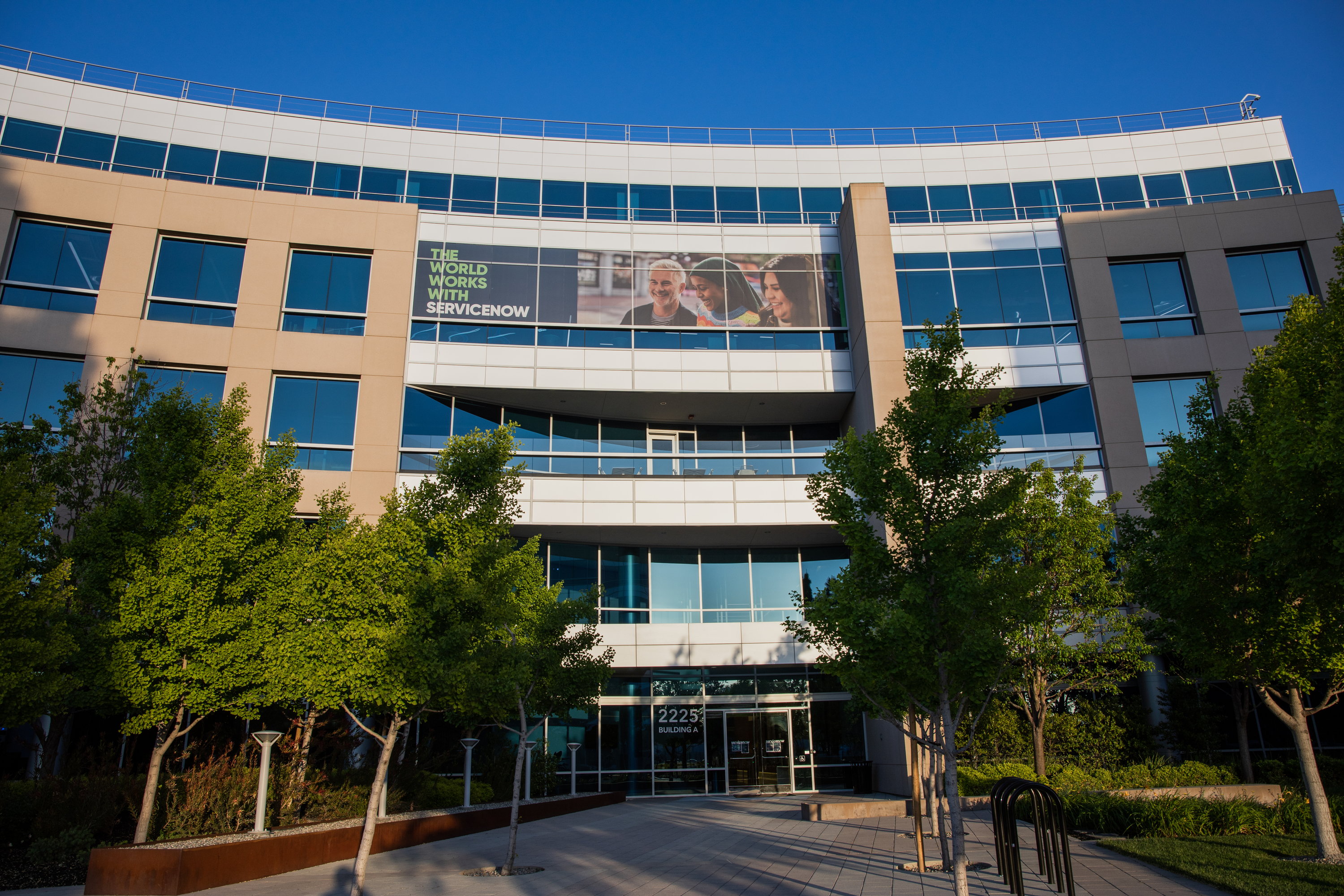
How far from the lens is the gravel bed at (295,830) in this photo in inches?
452

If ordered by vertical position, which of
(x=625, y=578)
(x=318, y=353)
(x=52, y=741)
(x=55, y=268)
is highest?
(x=55, y=268)

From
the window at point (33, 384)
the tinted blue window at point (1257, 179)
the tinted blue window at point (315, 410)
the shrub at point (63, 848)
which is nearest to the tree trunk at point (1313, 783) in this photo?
the shrub at point (63, 848)

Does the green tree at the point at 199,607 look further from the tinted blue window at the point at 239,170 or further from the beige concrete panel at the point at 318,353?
the tinted blue window at the point at 239,170

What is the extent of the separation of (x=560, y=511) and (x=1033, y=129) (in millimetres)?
24275

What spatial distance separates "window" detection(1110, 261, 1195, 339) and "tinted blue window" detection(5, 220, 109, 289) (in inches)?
1361

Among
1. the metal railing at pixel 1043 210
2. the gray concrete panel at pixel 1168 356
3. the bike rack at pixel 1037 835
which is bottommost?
the bike rack at pixel 1037 835

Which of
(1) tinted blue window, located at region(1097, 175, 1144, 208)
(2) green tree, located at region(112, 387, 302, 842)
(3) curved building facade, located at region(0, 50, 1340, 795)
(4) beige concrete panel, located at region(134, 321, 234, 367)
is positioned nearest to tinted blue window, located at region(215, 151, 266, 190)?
(3) curved building facade, located at region(0, 50, 1340, 795)

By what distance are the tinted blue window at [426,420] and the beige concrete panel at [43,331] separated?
383 inches

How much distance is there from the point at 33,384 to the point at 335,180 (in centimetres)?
1184

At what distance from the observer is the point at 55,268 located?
25.0 m

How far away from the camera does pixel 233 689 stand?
14711 millimetres

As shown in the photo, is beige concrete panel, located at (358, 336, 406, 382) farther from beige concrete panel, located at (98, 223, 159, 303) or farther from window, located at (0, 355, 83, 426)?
window, located at (0, 355, 83, 426)

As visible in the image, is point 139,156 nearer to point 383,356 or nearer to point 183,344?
point 183,344

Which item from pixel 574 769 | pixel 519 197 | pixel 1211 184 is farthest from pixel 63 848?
pixel 1211 184
